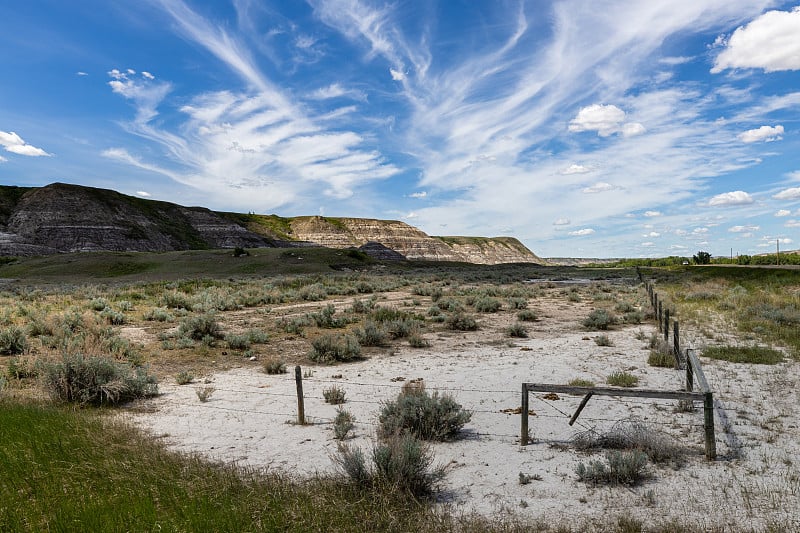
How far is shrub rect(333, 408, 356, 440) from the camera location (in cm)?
759

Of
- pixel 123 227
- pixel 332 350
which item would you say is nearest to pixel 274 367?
pixel 332 350

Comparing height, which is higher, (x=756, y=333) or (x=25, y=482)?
(x=756, y=333)

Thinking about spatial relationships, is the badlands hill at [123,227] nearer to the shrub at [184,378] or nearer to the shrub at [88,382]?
the shrub at [184,378]

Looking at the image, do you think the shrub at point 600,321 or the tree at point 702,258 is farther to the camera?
the tree at point 702,258

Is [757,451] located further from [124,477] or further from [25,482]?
[25,482]

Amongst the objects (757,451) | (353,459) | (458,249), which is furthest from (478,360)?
(458,249)

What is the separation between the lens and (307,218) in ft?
498

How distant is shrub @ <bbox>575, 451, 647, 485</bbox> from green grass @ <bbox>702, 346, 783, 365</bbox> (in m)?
7.74

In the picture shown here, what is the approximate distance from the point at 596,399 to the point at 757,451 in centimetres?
307

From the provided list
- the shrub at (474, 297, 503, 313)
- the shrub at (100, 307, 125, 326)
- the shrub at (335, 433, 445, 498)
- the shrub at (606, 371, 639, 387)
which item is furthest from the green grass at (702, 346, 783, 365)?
→ the shrub at (100, 307, 125, 326)

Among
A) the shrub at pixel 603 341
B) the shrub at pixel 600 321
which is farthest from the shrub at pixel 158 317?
the shrub at pixel 600 321

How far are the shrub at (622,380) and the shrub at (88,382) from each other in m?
9.86

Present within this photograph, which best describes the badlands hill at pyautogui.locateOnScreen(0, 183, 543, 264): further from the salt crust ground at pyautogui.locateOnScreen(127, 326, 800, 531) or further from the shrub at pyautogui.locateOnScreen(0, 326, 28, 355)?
the salt crust ground at pyautogui.locateOnScreen(127, 326, 800, 531)

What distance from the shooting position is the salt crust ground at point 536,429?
5.33 m
